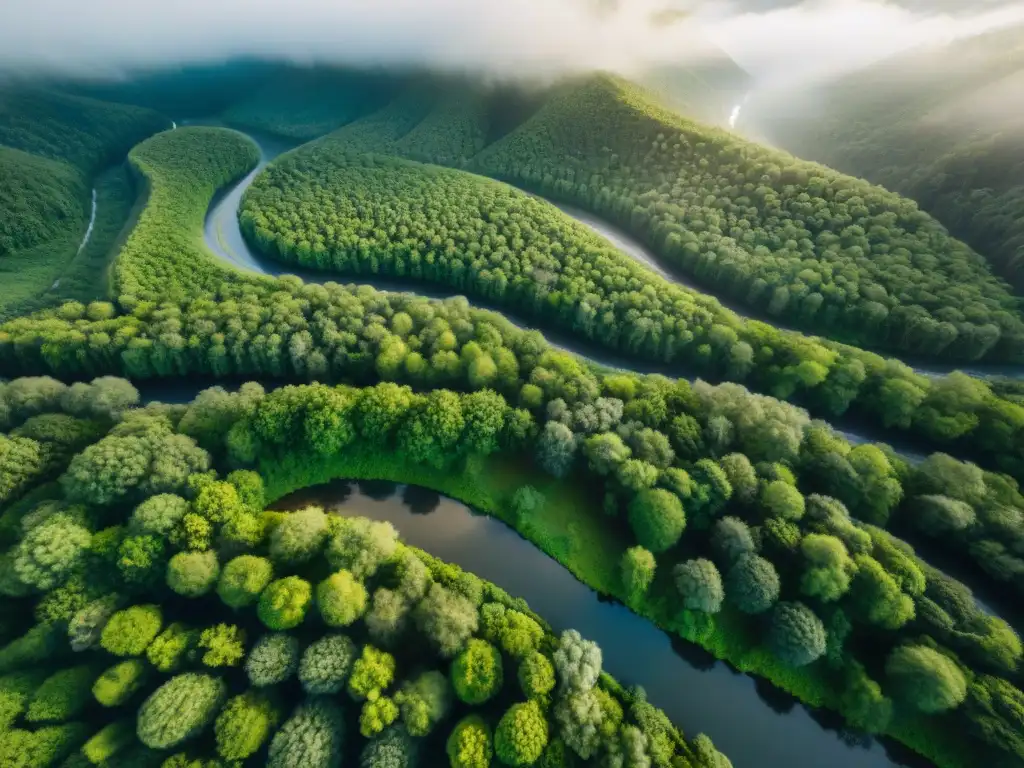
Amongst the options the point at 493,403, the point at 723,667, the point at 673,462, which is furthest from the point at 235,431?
the point at 723,667

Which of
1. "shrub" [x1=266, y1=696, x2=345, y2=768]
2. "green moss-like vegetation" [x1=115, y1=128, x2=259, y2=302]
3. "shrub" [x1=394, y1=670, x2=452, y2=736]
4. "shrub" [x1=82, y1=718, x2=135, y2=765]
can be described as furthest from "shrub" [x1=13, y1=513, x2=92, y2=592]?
"green moss-like vegetation" [x1=115, y1=128, x2=259, y2=302]

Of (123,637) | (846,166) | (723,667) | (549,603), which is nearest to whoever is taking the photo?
(123,637)

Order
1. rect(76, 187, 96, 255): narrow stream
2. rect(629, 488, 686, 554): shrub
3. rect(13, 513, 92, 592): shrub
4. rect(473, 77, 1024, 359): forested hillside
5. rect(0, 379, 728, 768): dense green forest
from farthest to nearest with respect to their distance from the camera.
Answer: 1. rect(76, 187, 96, 255): narrow stream
2. rect(473, 77, 1024, 359): forested hillside
3. rect(629, 488, 686, 554): shrub
4. rect(13, 513, 92, 592): shrub
5. rect(0, 379, 728, 768): dense green forest

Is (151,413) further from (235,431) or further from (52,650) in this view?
(52,650)

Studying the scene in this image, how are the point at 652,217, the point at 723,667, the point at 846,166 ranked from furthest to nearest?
the point at 846,166, the point at 652,217, the point at 723,667

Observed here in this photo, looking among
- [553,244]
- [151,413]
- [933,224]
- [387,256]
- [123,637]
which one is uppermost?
[933,224]

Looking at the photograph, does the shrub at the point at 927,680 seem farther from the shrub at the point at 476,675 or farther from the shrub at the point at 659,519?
the shrub at the point at 476,675

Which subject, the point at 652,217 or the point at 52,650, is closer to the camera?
the point at 52,650

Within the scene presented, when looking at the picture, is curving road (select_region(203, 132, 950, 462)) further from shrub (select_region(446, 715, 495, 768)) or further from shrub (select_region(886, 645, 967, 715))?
shrub (select_region(446, 715, 495, 768))
